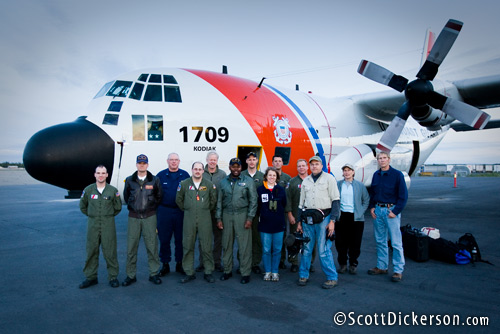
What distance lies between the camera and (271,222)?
5.39 metres

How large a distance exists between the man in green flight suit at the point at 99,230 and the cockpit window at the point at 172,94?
298 centimetres

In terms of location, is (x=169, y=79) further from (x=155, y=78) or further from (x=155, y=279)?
(x=155, y=279)

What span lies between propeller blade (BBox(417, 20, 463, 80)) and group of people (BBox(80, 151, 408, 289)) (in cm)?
495

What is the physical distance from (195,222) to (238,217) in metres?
0.72

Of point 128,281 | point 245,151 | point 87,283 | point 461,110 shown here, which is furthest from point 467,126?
point 87,283

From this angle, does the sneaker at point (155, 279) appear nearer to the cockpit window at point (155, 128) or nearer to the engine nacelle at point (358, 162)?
the cockpit window at point (155, 128)

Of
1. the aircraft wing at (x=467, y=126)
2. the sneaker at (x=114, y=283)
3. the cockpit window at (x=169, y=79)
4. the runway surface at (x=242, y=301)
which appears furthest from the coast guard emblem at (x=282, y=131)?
the aircraft wing at (x=467, y=126)

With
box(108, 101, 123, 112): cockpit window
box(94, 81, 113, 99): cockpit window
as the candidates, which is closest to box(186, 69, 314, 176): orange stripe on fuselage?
box(94, 81, 113, 99): cockpit window

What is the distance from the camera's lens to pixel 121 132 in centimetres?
703

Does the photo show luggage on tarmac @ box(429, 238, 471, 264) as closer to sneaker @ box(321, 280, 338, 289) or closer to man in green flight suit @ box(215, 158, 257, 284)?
sneaker @ box(321, 280, 338, 289)

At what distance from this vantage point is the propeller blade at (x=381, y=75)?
30.7ft

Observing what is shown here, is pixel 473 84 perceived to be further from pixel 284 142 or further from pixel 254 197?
pixel 254 197

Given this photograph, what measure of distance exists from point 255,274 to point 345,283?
152 cm

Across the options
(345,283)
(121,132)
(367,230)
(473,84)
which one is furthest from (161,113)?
(473,84)
